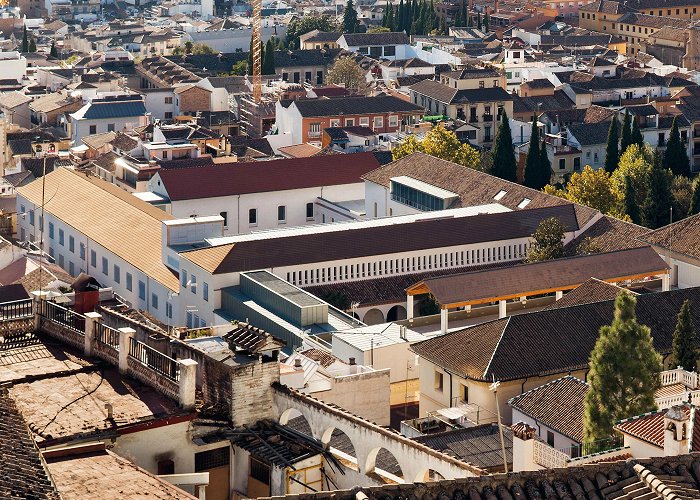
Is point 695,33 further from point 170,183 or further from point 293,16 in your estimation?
point 170,183

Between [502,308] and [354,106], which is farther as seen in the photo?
[354,106]

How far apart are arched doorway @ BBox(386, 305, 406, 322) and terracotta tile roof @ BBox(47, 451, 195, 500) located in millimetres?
32636

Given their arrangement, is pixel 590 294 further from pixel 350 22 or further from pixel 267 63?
pixel 350 22

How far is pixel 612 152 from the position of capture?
3083 inches

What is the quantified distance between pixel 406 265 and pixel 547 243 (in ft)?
15.9

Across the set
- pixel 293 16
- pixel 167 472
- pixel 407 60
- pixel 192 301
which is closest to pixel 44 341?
pixel 167 472

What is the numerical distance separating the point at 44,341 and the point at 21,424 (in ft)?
23.7

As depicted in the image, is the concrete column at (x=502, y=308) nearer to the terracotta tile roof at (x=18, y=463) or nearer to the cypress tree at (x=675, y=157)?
the terracotta tile roof at (x=18, y=463)

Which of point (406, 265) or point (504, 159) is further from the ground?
point (406, 265)

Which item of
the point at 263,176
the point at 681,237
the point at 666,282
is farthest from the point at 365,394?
the point at 263,176

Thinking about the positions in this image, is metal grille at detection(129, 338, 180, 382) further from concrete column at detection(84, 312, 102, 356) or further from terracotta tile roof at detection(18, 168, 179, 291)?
terracotta tile roof at detection(18, 168, 179, 291)

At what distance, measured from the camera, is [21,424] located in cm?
1930

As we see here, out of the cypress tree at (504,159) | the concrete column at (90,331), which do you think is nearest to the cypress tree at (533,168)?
the cypress tree at (504,159)

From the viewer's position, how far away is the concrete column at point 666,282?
5171cm
